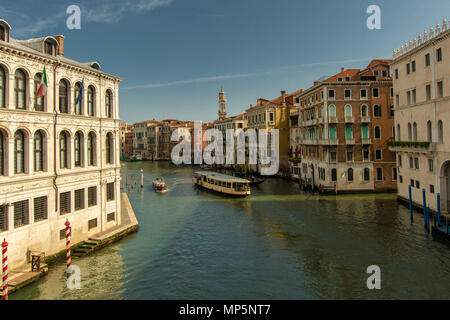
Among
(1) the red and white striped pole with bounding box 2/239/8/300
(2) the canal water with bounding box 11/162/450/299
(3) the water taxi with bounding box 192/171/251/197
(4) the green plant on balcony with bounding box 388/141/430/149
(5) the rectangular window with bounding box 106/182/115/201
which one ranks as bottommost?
(2) the canal water with bounding box 11/162/450/299

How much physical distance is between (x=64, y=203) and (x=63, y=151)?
2.50 meters

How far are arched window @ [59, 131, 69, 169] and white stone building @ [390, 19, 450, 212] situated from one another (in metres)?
22.2

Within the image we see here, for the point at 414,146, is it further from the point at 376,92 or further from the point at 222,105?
the point at 222,105

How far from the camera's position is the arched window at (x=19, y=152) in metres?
12.8

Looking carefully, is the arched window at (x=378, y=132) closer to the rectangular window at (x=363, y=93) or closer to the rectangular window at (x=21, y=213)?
the rectangular window at (x=363, y=93)

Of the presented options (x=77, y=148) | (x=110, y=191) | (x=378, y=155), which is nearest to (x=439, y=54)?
(x=378, y=155)

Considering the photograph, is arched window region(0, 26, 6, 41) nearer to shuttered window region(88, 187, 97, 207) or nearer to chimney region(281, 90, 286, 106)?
shuttered window region(88, 187, 97, 207)

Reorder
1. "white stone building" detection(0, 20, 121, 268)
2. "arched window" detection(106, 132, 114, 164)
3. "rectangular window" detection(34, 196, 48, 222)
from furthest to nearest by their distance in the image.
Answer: "arched window" detection(106, 132, 114, 164)
"rectangular window" detection(34, 196, 48, 222)
"white stone building" detection(0, 20, 121, 268)

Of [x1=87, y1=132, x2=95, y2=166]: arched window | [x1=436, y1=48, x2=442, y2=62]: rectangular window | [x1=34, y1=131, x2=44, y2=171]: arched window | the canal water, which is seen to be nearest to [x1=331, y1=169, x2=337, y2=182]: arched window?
the canal water

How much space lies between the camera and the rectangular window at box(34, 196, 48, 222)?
13391 millimetres

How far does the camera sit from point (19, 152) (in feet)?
42.7

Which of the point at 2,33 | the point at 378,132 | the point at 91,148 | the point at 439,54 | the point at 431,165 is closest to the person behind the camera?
the point at 2,33

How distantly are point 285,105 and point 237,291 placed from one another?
4390 centimetres

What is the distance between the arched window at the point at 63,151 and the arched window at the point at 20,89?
7.84 ft
